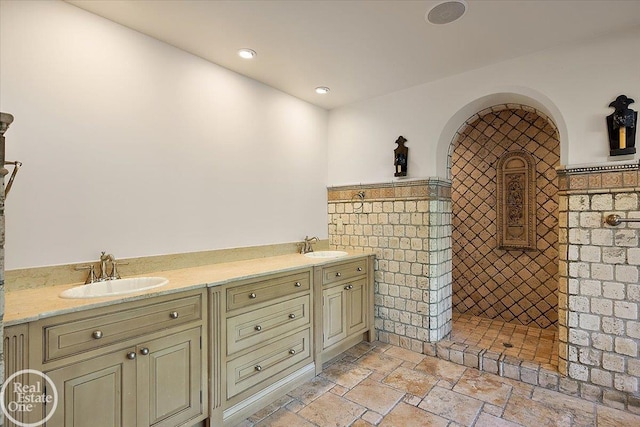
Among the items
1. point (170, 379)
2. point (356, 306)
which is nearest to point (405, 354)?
point (356, 306)

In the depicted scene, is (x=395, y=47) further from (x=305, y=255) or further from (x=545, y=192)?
(x=545, y=192)

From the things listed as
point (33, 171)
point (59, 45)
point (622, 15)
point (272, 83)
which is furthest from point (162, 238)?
point (622, 15)

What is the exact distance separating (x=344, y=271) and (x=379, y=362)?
0.85 metres

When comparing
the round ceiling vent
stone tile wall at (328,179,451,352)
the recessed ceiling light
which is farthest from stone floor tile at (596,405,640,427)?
the recessed ceiling light

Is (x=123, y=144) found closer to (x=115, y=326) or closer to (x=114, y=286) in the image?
(x=114, y=286)

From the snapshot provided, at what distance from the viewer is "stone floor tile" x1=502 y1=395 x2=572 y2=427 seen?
203 centimetres

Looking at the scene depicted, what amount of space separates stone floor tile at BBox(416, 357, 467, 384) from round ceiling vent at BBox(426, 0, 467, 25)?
2.59m

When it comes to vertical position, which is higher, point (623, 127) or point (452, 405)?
point (623, 127)

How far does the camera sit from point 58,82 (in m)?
1.88

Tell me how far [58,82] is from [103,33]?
1.44ft

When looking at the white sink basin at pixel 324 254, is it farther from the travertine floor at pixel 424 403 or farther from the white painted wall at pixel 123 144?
the travertine floor at pixel 424 403

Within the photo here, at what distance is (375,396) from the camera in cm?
233

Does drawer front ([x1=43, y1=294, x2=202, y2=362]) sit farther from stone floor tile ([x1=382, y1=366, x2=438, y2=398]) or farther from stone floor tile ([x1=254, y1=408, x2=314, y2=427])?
stone floor tile ([x1=382, y1=366, x2=438, y2=398])

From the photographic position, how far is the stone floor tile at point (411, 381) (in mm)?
2406
